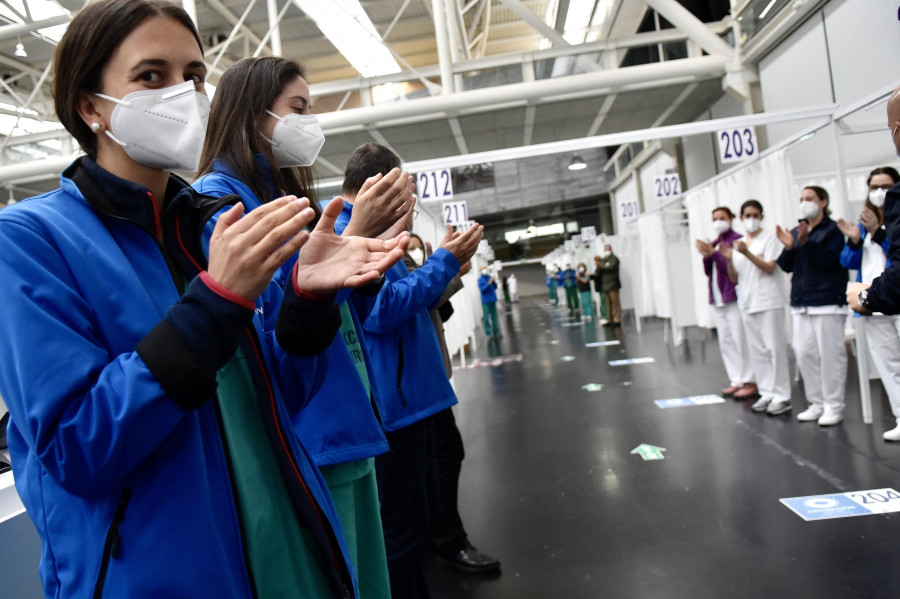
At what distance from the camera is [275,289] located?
1.21 metres

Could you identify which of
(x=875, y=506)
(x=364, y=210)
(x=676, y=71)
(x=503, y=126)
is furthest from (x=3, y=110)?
(x=875, y=506)

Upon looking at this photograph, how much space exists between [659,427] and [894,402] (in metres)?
1.72

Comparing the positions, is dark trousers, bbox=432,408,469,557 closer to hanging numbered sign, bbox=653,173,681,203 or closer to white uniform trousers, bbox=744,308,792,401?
white uniform trousers, bbox=744,308,792,401

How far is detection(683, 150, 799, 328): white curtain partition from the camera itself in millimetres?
6793

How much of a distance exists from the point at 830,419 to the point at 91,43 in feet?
17.7

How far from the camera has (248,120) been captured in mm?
1430

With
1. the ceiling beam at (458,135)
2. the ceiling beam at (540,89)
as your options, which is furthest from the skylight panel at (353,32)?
the ceiling beam at (458,135)

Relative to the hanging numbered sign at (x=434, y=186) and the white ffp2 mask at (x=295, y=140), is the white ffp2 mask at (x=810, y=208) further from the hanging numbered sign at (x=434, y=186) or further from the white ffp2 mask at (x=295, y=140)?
the white ffp2 mask at (x=295, y=140)

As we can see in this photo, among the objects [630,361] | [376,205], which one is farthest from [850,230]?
[630,361]

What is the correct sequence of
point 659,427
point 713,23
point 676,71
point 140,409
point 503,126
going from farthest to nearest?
point 503,126, point 713,23, point 676,71, point 659,427, point 140,409

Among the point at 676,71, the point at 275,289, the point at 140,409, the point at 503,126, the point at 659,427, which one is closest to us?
the point at 140,409

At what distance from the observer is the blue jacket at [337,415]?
1.32m

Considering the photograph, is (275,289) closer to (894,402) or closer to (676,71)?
(894,402)

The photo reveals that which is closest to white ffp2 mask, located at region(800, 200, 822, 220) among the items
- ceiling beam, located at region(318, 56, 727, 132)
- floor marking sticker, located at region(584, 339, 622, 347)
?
ceiling beam, located at region(318, 56, 727, 132)
